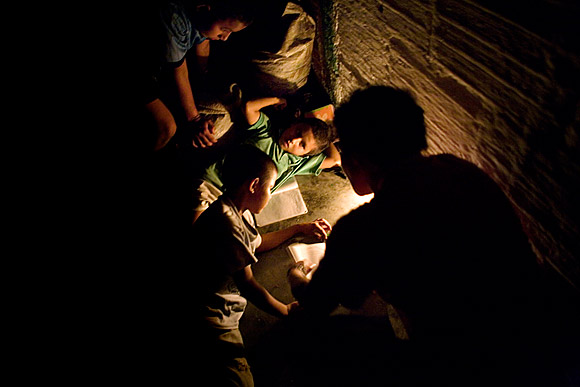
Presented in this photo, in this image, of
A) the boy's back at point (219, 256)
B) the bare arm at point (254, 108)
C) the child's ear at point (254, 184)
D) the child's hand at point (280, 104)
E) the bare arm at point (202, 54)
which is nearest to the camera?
the boy's back at point (219, 256)

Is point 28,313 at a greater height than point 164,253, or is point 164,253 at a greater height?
point 164,253

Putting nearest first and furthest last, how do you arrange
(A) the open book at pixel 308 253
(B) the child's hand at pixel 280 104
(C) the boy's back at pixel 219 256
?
(C) the boy's back at pixel 219 256 → (A) the open book at pixel 308 253 → (B) the child's hand at pixel 280 104

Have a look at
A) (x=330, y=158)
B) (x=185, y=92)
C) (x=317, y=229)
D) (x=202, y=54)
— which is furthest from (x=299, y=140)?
(x=202, y=54)

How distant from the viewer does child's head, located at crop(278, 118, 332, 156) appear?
10.4 ft

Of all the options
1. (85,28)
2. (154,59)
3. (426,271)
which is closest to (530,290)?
(426,271)

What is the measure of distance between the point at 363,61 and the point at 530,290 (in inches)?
96.7

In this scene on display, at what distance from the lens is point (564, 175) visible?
1405mm

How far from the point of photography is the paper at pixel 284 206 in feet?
11.3

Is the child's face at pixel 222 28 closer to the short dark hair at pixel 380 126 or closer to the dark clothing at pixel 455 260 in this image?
the short dark hair at pixel 380 126

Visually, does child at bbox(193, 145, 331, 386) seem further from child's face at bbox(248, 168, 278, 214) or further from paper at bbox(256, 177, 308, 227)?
paper at bbox(256, 177, 308, 227)

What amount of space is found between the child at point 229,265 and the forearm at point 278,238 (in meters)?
0.66

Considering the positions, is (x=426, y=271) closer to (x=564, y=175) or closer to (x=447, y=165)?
(x=447, y=165)

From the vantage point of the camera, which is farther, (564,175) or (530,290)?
(564,175)

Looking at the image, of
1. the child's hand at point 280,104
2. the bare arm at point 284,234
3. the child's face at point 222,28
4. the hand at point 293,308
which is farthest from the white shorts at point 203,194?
the child's face at point 222,28
